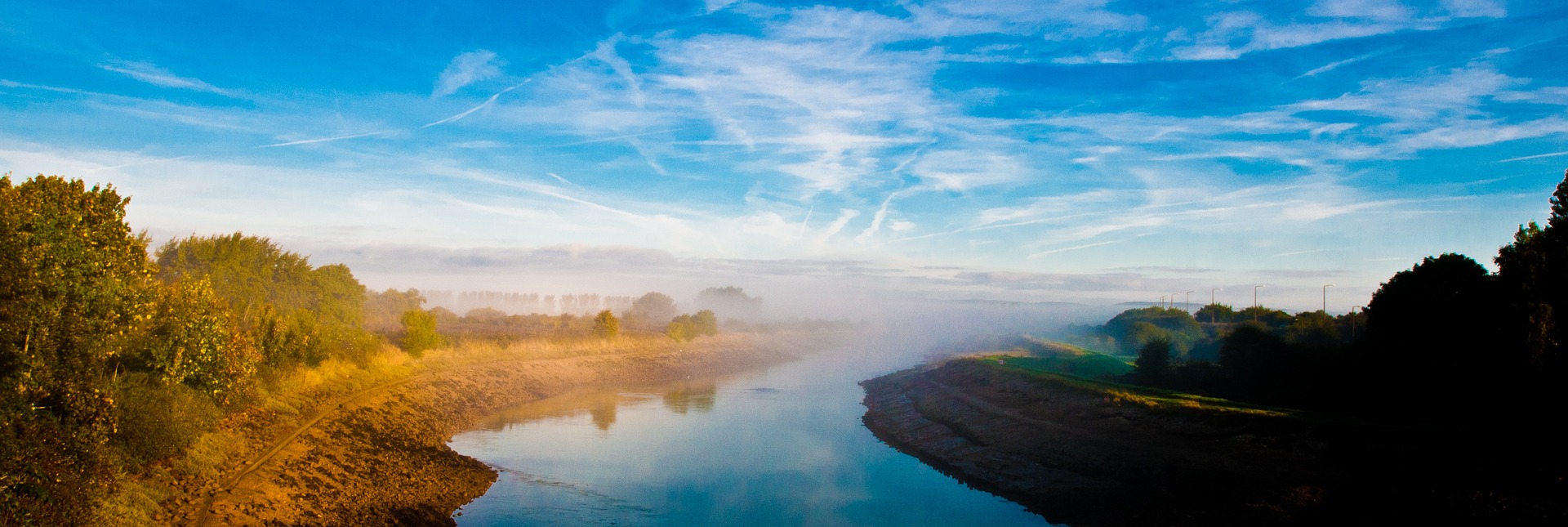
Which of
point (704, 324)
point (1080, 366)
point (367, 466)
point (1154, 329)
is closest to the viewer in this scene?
point (367, 466)

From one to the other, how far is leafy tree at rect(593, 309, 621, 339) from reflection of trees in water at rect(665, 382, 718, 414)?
1680 centimetres

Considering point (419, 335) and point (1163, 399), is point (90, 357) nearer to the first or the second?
point (1163, 399)

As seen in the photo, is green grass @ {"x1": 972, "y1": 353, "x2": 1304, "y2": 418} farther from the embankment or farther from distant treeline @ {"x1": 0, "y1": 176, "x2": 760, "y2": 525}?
distant treeline @ {"x1": 0, "y1": 176, "x2": 760, "y2": 525}

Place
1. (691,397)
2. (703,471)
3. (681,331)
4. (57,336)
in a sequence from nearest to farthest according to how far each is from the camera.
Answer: (57,336), (703,471), (691,397), (681,331)

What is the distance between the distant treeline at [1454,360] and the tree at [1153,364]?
101cm

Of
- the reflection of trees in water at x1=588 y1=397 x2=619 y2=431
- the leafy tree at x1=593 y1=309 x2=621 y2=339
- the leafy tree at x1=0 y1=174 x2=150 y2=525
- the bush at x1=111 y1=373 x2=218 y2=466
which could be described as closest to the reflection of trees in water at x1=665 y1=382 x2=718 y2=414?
the reflection of trees in water at x1=588 y1=397 x2=619 y2=431

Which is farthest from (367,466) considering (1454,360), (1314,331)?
(1314,331)

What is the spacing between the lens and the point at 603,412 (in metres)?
46.1

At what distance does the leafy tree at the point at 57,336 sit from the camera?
38.9 ft

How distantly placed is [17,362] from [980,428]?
32.2 metres

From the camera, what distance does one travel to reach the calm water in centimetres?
2353

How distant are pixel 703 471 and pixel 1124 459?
16.0m

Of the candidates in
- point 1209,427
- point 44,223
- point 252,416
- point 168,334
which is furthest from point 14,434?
point 1209,427

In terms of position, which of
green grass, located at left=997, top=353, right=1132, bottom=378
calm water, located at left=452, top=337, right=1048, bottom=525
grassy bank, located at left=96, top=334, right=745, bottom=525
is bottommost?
calm water, located at left=452, top=337, right=1048, bottom=525
